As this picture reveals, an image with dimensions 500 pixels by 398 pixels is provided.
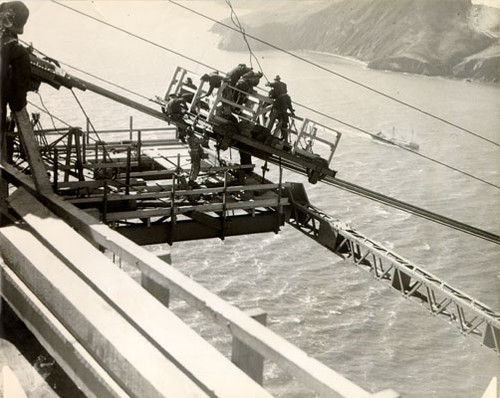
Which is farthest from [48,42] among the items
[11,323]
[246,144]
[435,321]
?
[11,323]

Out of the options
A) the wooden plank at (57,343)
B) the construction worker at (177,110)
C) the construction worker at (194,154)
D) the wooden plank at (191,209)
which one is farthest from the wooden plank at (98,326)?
the construction worker at (177,110)

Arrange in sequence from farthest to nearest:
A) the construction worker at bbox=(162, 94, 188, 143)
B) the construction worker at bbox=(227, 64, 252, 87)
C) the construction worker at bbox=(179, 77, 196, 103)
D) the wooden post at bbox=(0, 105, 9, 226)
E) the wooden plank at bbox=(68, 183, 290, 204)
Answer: the construction worker at bbox=(179, 77, 196, 103)
the construction worker at bbox=(162, 94, 188, 143)
the construction worker at bbox=(227, 64, 252, 87)
the wooden plank at bbox=(68, 183, 290, 204)
the wooden post at bbox=(0, 105, 9, 226)

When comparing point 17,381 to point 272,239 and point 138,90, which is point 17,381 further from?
point 138,90

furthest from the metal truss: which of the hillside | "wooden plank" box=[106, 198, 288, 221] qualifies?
the hillside

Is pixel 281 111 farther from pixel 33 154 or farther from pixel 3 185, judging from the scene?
pixel 3 185

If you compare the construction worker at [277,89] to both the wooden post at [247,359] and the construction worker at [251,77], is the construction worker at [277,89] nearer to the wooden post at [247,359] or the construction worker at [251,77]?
the construction worker at [251,77]

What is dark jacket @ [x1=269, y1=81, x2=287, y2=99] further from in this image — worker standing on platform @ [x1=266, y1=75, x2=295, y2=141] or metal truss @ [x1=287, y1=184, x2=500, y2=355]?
metal truss @ [x1=287, y1=184, x2=500, y2=355]

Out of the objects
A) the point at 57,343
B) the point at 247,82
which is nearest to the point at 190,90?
the point at 247,82
